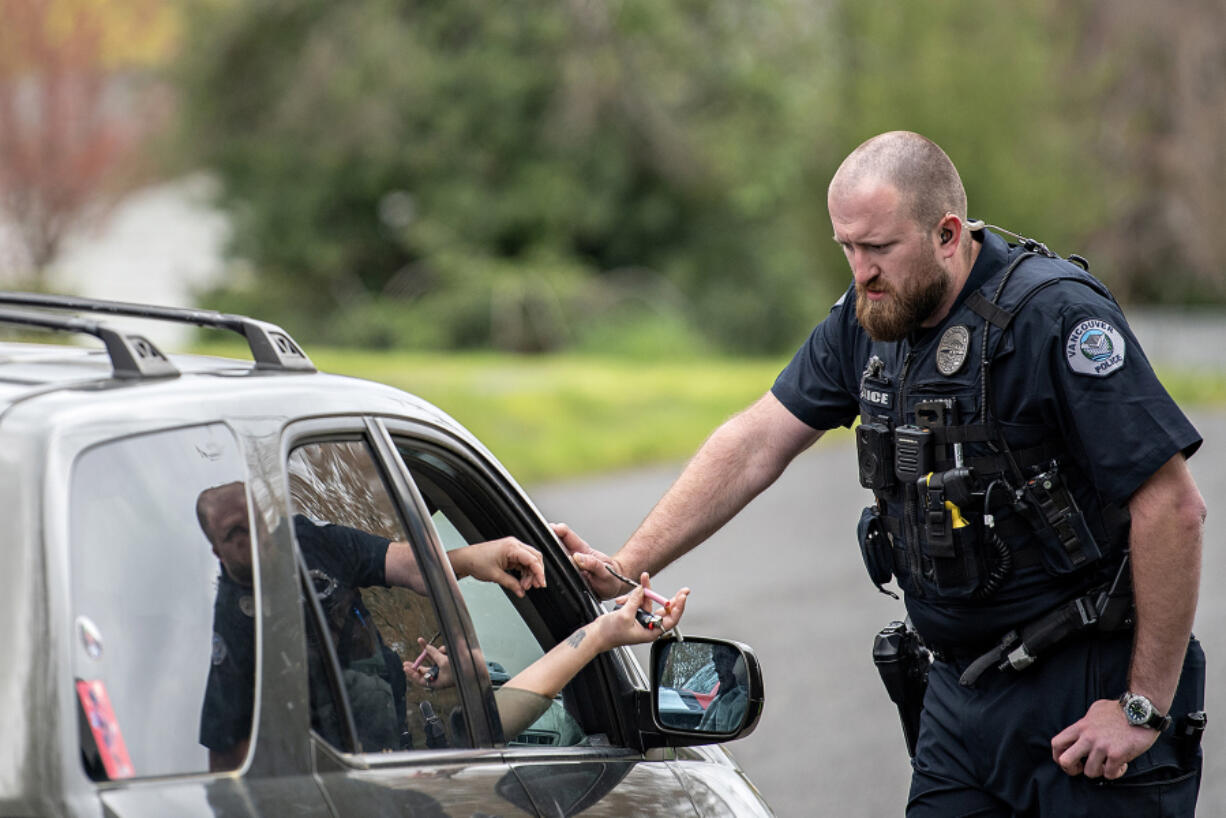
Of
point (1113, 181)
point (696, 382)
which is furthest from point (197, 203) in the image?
point (1113, 181)

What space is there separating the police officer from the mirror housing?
48cm

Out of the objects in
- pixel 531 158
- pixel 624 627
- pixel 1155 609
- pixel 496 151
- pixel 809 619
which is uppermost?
pixel 496 151

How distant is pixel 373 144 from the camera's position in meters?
26.5

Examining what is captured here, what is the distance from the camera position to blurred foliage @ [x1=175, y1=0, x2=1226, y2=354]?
85.1 ft

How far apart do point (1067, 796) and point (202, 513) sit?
1.97 m

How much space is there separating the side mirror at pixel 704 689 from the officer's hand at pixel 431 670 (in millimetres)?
472

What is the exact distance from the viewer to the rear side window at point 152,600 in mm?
1581

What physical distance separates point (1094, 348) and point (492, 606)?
1.23m

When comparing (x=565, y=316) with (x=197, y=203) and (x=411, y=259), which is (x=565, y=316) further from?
(x=197, y=203)

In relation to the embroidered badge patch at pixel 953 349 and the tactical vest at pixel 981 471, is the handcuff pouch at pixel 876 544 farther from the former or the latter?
the embroidered badge patch at pixel 953 349

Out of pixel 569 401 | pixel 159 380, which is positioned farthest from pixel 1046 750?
pixel 569 401

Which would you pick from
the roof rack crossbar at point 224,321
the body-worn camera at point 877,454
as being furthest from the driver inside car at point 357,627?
the body-worn camera at point 877,454

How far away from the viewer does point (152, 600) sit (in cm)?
168

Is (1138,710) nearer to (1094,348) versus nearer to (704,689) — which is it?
(1094,348)
